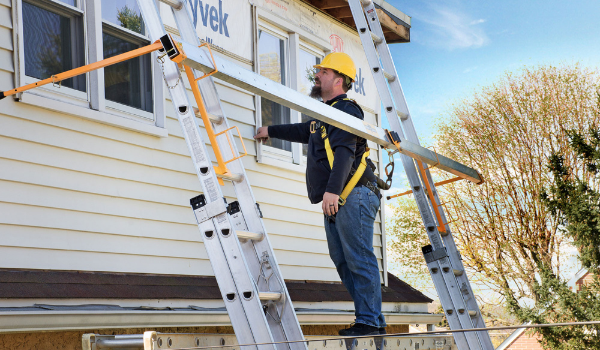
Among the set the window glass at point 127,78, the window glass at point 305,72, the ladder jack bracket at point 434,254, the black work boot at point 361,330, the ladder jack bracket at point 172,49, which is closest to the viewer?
the ladder jack bracket at point 172,49

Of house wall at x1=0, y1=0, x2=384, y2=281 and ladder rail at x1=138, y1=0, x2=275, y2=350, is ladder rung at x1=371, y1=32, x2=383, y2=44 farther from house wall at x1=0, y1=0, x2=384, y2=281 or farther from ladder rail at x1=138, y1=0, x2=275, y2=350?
ladder rail at x1=138, y1=0, x2=275, y2=350

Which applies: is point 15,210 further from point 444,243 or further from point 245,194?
point 444,243

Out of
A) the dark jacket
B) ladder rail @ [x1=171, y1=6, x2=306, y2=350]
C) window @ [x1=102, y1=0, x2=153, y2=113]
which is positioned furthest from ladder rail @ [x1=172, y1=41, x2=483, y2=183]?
window @ [x1=102, y1=0, x2=153, y2=113]

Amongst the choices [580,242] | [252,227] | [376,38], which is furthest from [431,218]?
[580,242]

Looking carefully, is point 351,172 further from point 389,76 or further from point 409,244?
point 409,244

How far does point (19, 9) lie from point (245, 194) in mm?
2544

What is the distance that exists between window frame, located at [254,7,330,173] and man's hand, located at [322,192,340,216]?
3.07 metres

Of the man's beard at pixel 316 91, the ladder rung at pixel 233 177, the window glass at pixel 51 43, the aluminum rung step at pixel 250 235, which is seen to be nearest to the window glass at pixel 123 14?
the window glass at pixel 51 43

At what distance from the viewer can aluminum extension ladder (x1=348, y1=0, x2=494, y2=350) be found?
5.03 meters

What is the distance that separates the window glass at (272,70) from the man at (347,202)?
118 inches

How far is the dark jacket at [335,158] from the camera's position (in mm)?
4117

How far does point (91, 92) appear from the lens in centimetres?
527

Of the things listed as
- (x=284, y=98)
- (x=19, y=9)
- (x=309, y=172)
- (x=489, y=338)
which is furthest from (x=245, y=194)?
(x=19, y=9)

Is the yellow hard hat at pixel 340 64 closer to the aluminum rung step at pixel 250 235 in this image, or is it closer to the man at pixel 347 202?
the man at pixel 347 202
